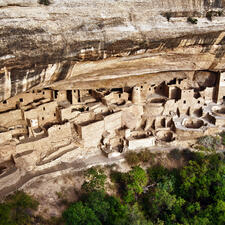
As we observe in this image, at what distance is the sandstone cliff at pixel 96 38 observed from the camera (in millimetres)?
7984

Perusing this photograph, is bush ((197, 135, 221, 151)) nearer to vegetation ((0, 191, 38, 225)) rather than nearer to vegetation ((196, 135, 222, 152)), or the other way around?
vegetation ((196, 135, 222, 152))

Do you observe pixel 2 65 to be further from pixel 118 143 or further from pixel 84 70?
pixel 118 143

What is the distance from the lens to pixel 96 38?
9.38m

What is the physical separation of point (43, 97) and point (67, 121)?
1.95m

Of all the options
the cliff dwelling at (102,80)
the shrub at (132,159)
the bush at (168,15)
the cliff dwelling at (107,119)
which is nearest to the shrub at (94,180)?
the cliff dwelling at (102,80)

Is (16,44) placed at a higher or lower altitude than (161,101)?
higher

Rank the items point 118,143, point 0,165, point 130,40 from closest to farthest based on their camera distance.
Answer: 1. point 130,40
2. point 0,165
3. point 118,143

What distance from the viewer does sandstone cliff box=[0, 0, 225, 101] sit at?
7984 mm

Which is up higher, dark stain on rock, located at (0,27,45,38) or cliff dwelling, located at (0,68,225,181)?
dark stain on rock, located at (0,27,45,38)

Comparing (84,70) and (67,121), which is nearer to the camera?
(84,70)

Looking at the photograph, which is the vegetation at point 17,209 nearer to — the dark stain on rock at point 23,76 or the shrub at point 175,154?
the dark stain on rock at point 23,76

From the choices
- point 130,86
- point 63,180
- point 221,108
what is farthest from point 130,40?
point 221,108

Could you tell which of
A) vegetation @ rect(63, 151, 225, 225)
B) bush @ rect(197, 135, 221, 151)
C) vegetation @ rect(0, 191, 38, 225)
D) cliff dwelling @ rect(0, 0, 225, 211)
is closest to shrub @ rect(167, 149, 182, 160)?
cliff dwelling @ rect(0, 0, 225, 211)

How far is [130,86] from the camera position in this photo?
50.2ft
